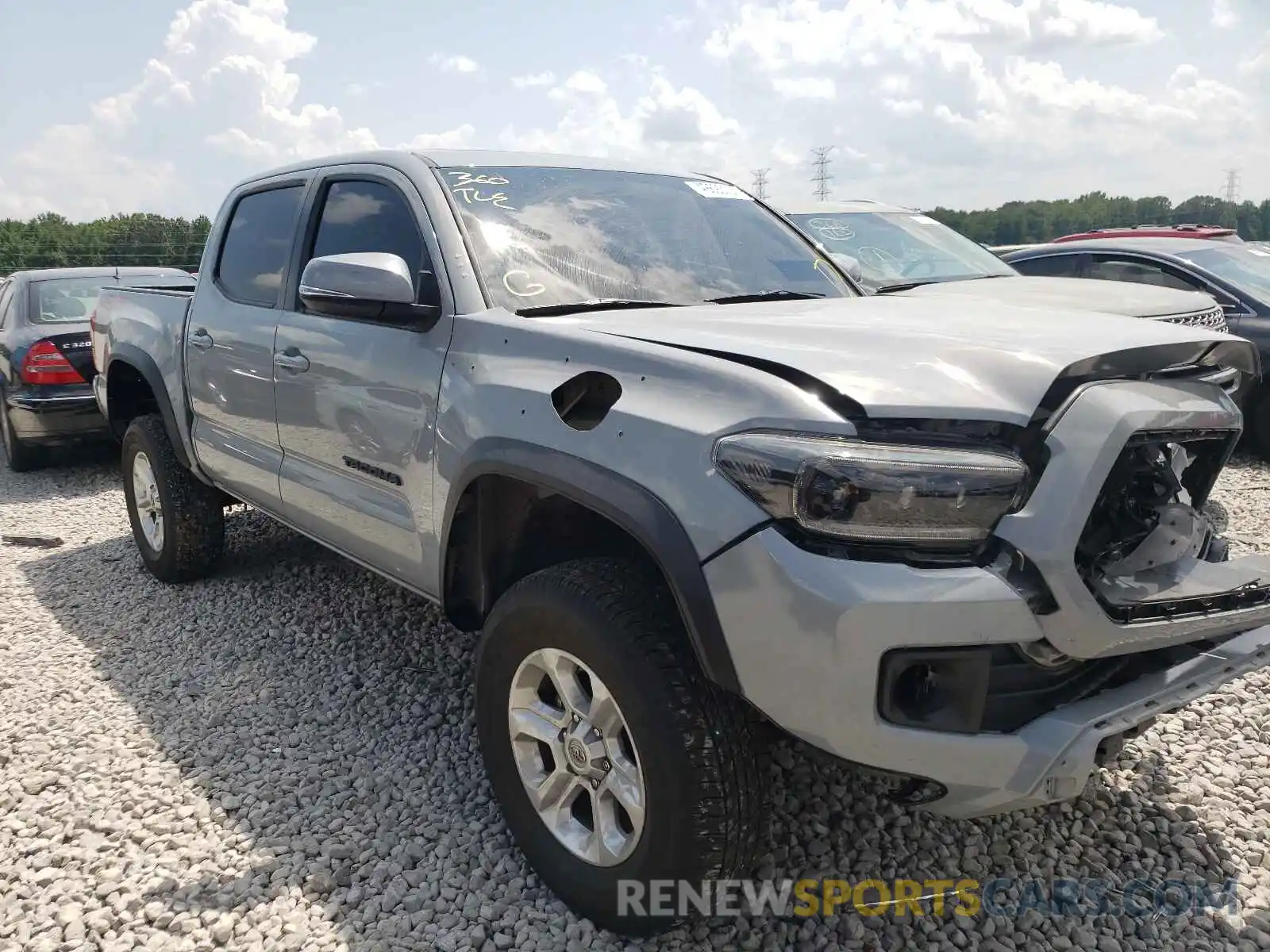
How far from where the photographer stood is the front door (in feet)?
9.57

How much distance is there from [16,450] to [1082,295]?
809 centimetres

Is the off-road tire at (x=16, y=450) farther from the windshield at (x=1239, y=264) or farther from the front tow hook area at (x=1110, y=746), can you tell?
the windshield at (x=1239, y=264)

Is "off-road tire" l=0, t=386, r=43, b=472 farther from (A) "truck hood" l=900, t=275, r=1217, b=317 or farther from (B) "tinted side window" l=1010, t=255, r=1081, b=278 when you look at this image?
(B) "tinted side window" l=1010, t=255, r=1081, b=278

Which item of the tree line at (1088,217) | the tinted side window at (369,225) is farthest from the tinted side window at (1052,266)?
the tree line at (1088,217)

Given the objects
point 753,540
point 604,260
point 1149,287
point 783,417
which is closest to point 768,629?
point 753,540

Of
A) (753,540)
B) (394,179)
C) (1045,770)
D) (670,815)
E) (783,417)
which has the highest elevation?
(394,179)

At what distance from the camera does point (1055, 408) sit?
1.98 metres

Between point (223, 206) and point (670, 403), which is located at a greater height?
point (223, 206)

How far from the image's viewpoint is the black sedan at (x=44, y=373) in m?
7.50

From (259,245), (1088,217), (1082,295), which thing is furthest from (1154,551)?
(1088,217)

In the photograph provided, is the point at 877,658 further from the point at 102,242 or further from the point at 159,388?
the point at 102,242

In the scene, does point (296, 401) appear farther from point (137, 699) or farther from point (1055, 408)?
point (1055, 408)

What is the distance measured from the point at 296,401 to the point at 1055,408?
2.59 metres

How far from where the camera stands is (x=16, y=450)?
8.03 metres
